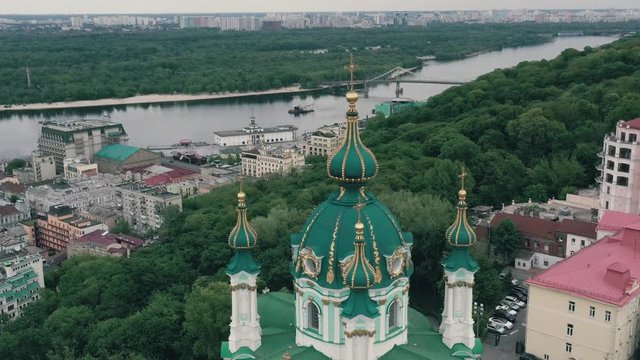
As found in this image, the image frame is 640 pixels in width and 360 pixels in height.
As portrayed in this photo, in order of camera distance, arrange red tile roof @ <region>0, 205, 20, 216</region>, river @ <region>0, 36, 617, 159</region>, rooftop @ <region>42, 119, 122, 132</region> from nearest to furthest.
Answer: red tile roof @ <region>0, 205, 20, 216</region> → rooftop @ <region>42, 119, 122, 132</region> → river @ <region>0, 36, 617, 159</region>

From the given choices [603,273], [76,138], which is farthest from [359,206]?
[76,138]

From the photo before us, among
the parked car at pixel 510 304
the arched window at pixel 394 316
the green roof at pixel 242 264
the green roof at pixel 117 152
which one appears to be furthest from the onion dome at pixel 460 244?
the green roof at pixel 117 152

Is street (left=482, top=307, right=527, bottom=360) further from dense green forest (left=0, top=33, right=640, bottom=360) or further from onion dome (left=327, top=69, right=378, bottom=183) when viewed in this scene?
onion dome (left=327, top=69, right=378, bottom=183)

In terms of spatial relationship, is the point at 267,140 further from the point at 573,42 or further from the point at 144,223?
the point at 573,42

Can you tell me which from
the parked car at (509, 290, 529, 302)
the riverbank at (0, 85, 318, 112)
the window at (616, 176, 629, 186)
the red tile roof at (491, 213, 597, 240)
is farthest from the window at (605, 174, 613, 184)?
the riverbank at (0, 85, 318, 112)

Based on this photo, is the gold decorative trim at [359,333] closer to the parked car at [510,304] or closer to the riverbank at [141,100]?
the parked car at [510,304]

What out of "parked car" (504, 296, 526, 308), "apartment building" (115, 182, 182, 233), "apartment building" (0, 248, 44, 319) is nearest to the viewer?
"parked car" (504, 296, 526, 308)

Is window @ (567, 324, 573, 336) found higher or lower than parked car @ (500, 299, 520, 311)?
higher
